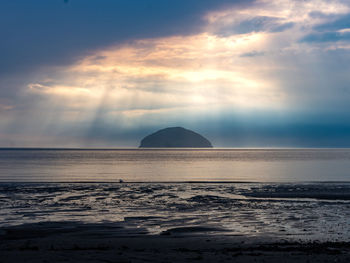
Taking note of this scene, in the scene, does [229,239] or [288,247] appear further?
[229,239]

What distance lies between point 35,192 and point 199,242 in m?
27.1

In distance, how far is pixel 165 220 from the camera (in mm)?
24344

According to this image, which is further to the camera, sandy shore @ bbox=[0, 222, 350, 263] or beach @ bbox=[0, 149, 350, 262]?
beach @ bbox=[0, 149, 350, 262]

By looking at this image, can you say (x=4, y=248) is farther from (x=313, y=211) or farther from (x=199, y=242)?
(x=313, y=211)

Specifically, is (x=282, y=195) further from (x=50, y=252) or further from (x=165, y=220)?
(x=50, y=252)

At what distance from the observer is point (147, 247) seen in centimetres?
1716

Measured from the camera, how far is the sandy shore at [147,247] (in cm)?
1488

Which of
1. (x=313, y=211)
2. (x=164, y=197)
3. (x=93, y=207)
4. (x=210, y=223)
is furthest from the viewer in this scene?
(x=164, y=197)

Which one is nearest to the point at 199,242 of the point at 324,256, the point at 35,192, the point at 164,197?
the point at 324,256

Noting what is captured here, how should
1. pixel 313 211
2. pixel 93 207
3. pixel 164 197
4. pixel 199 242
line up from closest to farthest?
pixel 199 242 → pixel 313 211 → pixel 93 207 → pixel 164 197

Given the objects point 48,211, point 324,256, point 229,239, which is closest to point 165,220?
point 229,239

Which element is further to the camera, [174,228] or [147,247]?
[174,228]

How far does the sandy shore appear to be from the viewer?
14875 millimetres

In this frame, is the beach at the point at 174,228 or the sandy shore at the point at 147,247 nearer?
the sandy shore at the point at 147,247
